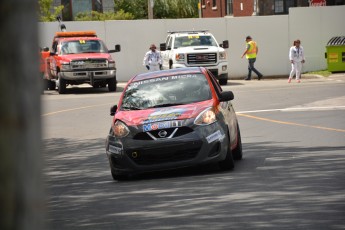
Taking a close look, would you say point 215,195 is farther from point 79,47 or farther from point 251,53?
point 251,53

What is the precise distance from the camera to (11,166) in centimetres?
188

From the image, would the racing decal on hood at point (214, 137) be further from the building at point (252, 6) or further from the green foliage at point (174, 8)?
the green foliage at point (174, 8)

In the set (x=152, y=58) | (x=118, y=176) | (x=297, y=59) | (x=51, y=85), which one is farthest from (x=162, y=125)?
(x=51, y=85)

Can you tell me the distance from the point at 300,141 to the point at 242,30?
85.0 feet

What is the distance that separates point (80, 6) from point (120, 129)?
54.6m

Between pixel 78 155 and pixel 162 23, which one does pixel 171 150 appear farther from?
pixel 162 23

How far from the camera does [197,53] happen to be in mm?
34344

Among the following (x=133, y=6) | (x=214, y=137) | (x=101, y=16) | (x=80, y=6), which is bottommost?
(x=214, y=137)

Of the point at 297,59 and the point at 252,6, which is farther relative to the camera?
the point at 252,6

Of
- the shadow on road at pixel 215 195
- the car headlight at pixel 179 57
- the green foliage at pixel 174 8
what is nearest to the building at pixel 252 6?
the green foliage at pixel 174 8

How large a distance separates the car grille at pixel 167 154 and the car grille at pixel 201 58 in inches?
900

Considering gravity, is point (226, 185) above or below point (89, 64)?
above

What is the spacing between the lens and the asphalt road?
26.7ft

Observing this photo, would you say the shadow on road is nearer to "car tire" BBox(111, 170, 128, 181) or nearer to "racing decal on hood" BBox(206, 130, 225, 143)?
"car tire" BBox(111, 170, 128, 181)
